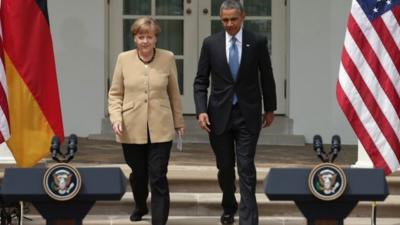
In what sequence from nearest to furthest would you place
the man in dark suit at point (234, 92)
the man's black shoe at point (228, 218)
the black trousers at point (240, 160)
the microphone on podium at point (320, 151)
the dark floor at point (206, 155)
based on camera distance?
the microphone on podium at point (320, 151) < the black trousers at point (240, 160) < the man in dark suit at point (234, 92) < the man's black shoe at point (228, 218) < the dark floor at point (206, 155)

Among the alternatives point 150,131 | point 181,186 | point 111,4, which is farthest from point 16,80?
point 111,4

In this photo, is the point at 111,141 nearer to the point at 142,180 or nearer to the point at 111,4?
the point at 111,4

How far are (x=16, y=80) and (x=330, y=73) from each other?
4.51 metres

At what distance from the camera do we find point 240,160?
667 cm

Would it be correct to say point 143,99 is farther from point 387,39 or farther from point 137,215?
point 387,39

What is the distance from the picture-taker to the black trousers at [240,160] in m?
6.58

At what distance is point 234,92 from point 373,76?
1.05 meters

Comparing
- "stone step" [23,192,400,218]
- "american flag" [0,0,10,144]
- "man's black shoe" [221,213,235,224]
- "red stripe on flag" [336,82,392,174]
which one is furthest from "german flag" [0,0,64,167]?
"red stripe on flag" [336,82,392,174]

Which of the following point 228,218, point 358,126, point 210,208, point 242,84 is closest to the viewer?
point 242,84

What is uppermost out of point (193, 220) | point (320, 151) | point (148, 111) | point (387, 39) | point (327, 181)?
point (387, 39)

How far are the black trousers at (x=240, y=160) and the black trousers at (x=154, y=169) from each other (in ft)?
1.29

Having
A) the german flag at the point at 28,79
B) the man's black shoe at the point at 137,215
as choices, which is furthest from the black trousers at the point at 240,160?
the german flag at the point at 28,79

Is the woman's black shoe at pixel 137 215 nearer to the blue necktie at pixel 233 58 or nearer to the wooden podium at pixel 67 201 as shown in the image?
the blue necktie at pixel 233 58

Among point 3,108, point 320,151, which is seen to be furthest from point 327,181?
point 3,108
